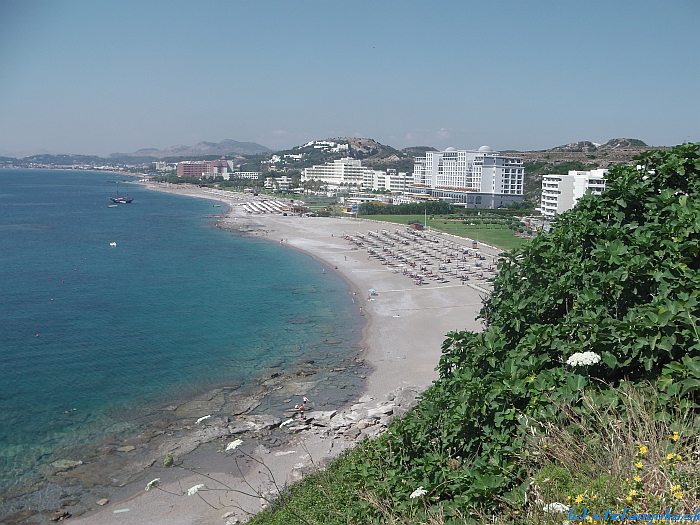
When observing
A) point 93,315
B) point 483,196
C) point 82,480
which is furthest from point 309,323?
point 483,196

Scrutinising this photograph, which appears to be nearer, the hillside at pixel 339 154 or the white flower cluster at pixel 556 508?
the white flower cluster at pixel 556 508

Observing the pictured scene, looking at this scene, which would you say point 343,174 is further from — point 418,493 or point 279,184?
point 418,493

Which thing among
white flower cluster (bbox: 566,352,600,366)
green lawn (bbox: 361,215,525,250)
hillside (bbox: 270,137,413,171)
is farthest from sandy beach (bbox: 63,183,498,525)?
hillside (bbox: 270,137,413,171)

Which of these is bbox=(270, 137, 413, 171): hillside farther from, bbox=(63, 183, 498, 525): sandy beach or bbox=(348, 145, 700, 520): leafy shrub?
bbox=(348, 145, 700, 520): leafy shrub

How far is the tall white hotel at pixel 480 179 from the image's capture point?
69.4 m

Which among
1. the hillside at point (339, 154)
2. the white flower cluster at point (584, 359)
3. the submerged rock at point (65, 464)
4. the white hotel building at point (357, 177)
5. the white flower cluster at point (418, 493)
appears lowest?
the submerged rock at point (65, 464)

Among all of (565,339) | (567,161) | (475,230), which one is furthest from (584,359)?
(567,161)

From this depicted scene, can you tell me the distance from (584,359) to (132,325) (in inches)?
810

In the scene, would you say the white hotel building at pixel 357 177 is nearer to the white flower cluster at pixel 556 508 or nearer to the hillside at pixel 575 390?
the hillside at pixel 575 390

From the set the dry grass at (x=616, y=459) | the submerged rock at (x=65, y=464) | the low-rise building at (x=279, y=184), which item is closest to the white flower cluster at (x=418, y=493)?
the dry grass at (x=616, y=459)

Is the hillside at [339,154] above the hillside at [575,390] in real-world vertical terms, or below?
above

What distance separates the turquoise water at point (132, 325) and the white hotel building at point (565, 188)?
2356cm

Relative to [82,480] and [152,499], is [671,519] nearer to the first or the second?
[152,499]

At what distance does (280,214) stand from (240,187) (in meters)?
43.7
